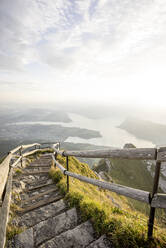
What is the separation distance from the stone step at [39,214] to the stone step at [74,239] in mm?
917

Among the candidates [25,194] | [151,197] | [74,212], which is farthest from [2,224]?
[25,194]

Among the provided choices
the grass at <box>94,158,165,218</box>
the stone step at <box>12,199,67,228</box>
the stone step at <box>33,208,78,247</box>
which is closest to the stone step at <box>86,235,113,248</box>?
the stone step at <box>33,208,78,247</box>

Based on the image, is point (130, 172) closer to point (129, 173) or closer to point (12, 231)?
point (129, 173)

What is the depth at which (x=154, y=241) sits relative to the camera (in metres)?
2.13

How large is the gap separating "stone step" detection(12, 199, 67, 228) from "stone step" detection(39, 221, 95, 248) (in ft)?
3.01

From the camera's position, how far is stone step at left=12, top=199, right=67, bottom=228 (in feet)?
10.1

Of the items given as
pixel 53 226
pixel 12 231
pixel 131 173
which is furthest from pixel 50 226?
pixel 131 173

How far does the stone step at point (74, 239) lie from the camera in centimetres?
231

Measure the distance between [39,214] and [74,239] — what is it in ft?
4.89

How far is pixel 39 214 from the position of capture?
3.37 m

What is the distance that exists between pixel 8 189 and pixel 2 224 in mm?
958

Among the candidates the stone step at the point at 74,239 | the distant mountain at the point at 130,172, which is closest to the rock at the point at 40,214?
the stone step at the point at 74,239

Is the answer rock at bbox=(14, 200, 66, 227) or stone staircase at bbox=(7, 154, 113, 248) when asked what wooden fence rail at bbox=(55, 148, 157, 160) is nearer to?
stone staircase at bbox=(7, 154, 113, 248)

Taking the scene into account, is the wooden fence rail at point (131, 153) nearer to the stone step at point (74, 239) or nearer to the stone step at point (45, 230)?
the stone step at point (74, 239)
